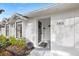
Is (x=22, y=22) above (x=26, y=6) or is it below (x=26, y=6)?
below

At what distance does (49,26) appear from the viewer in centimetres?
402

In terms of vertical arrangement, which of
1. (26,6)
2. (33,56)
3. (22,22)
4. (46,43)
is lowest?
(33,56)

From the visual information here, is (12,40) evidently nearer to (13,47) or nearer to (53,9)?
(13,47)

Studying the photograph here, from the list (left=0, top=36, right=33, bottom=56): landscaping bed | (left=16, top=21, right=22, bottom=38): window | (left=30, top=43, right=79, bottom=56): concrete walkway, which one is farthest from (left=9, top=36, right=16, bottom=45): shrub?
(left=30, top=43, right=79, bottom=56): concrete walkway

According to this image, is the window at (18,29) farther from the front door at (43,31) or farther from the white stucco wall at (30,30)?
the front door at (43,31)

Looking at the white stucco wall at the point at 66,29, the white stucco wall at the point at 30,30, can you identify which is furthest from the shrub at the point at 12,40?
the white stucco wall at the point at 66,29

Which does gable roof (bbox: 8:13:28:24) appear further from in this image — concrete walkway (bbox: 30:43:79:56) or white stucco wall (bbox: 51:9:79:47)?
concrete walkway (bbox: 30:43:79:56)

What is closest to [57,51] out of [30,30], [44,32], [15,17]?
[44,32]

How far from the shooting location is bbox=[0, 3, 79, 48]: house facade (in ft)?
13.0

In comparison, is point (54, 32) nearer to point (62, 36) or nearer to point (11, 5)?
point (62, 36)

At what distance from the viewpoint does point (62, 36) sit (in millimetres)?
4020

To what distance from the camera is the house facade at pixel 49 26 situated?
3.95 metres

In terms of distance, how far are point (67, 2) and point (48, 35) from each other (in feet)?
2.70

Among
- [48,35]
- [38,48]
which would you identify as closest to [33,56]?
[38,48]
